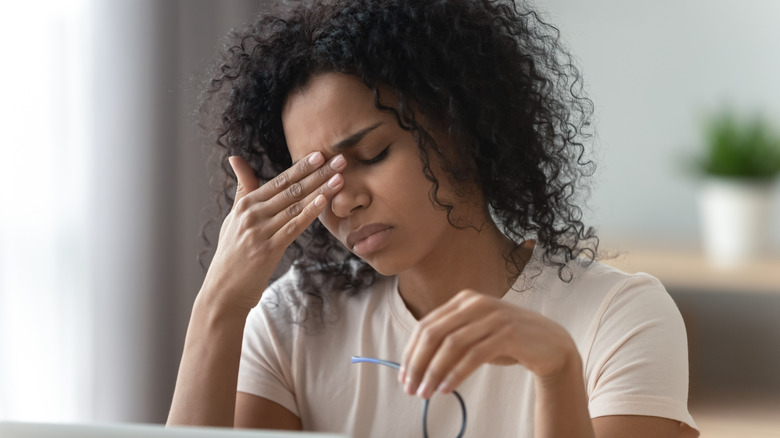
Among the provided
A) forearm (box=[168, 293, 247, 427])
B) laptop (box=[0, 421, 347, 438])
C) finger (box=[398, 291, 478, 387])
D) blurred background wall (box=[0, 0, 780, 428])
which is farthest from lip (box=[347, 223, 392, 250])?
blurred background wall (box=[0, 0, 780, 428])

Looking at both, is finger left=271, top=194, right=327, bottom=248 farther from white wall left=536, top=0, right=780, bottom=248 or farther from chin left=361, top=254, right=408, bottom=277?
white wall left=536, top=0, right=780, bottom=248

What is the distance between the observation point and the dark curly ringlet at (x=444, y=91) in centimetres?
122

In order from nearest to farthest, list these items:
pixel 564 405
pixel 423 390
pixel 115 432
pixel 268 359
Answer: pixel 115 432 < pixel 423 390 < pixel 564 405 < pixel 268 359

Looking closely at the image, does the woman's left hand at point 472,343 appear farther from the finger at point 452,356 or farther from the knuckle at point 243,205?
the knuckle at point 243,205

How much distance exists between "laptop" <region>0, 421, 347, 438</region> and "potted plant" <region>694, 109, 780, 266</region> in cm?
209

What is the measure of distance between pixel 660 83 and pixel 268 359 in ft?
6.08

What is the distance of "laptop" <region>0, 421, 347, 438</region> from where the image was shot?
0.77 meters

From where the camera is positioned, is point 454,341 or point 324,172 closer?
point 454,341

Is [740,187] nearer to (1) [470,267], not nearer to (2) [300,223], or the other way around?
(1) [470,267]

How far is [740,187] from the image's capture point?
8.34 feet

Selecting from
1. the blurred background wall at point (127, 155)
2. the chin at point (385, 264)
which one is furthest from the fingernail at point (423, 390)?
the blurred background wall at point (127, 155)

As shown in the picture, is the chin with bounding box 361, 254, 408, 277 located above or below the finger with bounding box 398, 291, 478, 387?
above

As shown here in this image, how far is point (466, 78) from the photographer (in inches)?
48.4

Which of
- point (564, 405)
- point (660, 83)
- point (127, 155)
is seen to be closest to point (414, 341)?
point (564, 405)
